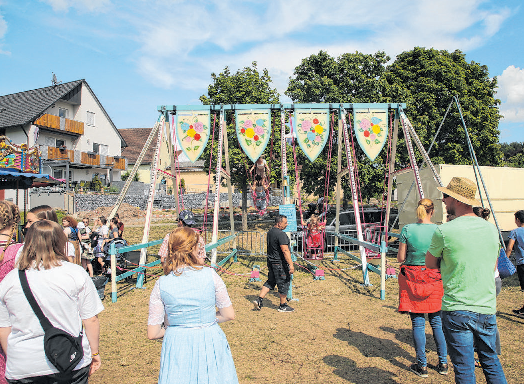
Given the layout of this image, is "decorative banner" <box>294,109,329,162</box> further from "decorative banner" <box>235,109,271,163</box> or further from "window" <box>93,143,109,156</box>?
"window" <box>93,143,109,156</box>

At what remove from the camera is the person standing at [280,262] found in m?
6.09

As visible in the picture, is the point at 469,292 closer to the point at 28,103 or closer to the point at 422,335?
the point at 422,335

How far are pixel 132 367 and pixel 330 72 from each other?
625 inches

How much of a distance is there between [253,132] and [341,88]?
32.1ft

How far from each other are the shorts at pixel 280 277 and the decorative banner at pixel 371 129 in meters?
4.11

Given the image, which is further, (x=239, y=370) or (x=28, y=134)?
(x=28, y=134)

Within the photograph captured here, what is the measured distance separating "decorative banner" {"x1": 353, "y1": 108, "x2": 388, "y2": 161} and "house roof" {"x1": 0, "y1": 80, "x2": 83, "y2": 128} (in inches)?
1046

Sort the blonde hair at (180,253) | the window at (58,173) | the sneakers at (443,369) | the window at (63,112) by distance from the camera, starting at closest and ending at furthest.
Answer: the blonde hair at (180,253) → the sneakers at (443,369) → the window at (63,112) → the window at (58,173)

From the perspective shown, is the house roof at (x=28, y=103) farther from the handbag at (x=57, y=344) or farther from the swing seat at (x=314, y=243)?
the handbag at (x=57, y=344)

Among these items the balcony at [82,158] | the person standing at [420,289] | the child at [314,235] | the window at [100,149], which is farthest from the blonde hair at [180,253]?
the window at [100,149]

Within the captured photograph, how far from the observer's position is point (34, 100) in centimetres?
2880

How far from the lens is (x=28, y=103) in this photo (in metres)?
28.4

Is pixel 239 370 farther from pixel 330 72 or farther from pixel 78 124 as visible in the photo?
pixel 78 124

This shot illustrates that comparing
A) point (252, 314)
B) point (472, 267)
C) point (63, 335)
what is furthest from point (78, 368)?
point (252, 314)
